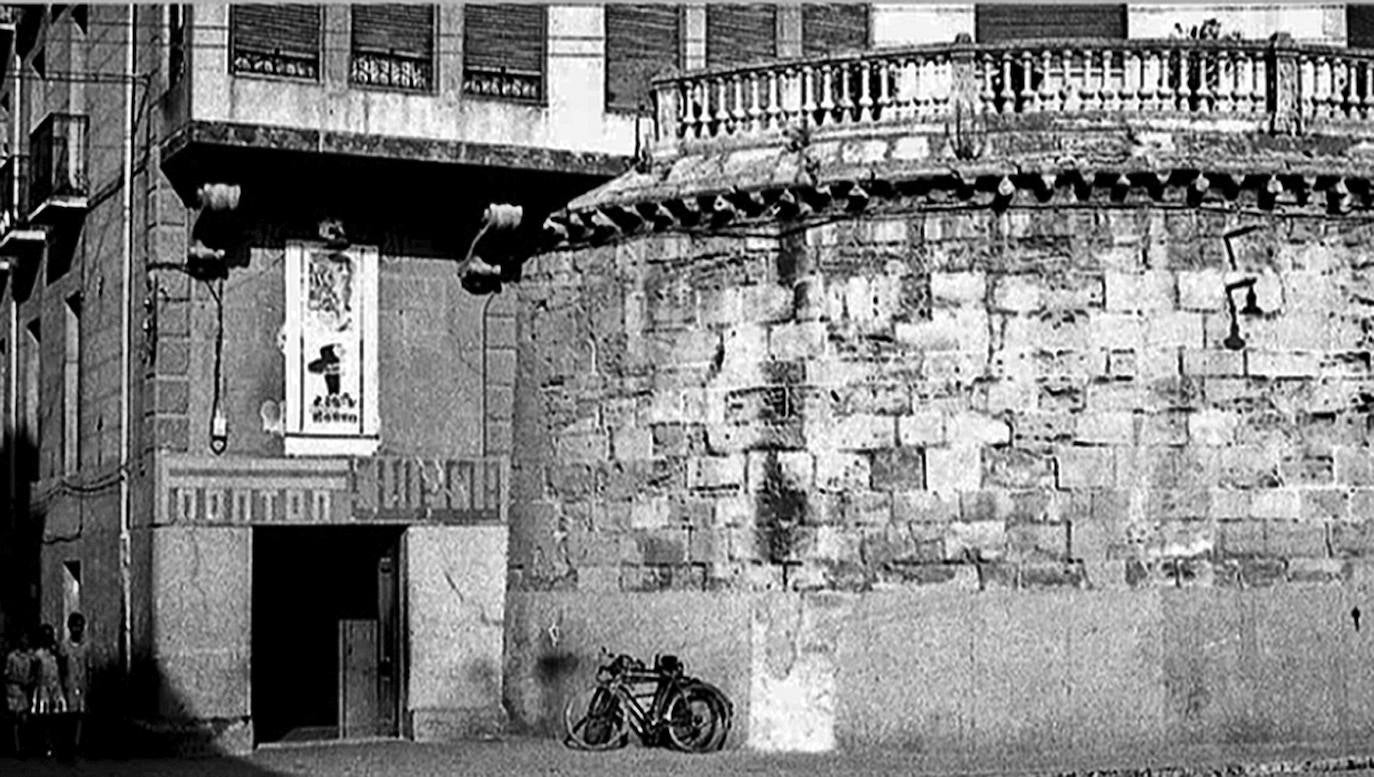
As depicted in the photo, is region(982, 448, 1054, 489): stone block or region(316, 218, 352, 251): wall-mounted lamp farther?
region(316, 218, 352, 251): wall-mounted lamp

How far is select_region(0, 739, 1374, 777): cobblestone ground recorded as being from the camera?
18969mm

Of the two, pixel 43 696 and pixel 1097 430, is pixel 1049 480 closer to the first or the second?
pixel 1097 430

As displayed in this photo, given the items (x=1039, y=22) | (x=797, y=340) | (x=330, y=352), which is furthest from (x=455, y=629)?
(x=1039, y=22)

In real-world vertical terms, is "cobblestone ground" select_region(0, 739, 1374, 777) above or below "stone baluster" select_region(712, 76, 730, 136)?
below

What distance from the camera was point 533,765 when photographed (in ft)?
65.0

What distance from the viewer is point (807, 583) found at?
68.6ft

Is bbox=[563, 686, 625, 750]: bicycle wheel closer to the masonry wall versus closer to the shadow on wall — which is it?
the masonry wall

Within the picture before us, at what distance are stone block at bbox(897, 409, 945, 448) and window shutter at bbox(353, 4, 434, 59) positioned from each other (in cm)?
599

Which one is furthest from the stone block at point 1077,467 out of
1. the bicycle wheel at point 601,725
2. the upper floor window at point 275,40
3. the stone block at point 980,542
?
the upper floor window at point 275,40

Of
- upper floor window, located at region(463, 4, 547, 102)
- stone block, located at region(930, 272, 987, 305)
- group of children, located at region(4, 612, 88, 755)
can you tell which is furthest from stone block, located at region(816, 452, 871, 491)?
group of children, located at region(4, 612, 88, 755)

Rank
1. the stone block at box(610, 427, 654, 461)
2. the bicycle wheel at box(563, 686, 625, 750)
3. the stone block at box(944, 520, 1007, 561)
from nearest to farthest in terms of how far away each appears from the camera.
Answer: the stone block at box(944, 520, 1007, 561) → the bicycle wheel at box(563, 686, 625, 750) → the stone block at box(610, 427, 654, 461)

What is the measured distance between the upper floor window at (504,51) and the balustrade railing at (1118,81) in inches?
129

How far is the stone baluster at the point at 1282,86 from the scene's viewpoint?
20.8 meters

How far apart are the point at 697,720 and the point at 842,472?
267cm
